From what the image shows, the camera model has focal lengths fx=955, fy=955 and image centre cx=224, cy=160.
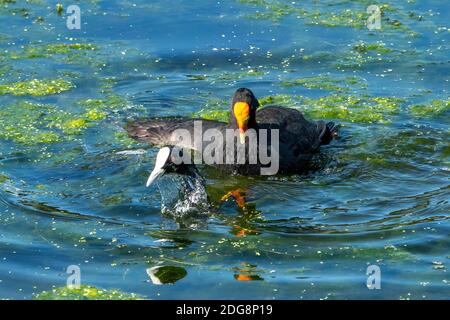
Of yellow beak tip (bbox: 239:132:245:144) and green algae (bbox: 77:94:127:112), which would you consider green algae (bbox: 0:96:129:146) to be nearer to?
green algae (bbox: 77:94:127:112)

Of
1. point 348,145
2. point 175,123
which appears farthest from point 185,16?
point 348,145

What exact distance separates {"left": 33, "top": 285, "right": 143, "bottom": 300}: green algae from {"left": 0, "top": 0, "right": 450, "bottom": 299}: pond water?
2cm

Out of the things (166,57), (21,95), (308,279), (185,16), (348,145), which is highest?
(185,16)

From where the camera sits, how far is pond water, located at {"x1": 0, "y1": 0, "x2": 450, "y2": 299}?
272 inches

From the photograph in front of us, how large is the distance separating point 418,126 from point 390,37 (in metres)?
2.17

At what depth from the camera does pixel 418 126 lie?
375 inches

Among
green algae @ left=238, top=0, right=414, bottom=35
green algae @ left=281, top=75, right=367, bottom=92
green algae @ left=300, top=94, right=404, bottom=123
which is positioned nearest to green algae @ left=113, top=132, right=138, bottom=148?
green algae @ left=300, top=94, right=404, bottom=123

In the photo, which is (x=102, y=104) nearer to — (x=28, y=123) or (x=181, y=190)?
(x=28, y=123)

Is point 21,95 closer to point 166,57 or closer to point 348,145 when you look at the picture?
point 166,57

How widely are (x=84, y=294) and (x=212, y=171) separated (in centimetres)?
258

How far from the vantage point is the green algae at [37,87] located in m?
10.3

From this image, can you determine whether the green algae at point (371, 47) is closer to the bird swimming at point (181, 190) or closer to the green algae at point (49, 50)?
the green algae at point (49, 50)

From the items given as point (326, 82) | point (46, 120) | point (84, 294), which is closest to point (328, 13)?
point (326, 82)

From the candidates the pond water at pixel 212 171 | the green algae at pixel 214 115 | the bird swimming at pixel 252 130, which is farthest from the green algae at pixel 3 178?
the green algae at pixel 214 115
